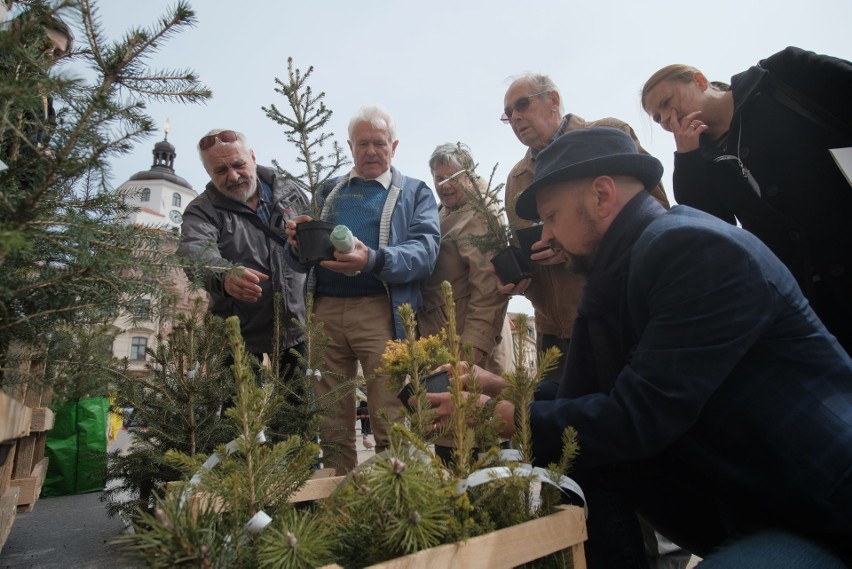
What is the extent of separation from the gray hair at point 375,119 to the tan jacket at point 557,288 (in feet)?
2.89

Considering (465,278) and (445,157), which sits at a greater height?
(445,157)

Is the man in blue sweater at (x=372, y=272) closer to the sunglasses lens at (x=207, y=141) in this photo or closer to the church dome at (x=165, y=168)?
the sunglasses lens at (x=207, y=141)

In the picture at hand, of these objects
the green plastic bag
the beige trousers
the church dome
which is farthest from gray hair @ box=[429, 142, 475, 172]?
the church dome

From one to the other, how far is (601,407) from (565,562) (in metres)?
0.40

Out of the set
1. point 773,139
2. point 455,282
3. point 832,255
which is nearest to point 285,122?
point 455,282

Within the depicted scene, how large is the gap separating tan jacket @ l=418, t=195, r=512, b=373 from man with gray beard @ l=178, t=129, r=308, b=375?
2.72ft

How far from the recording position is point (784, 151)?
2523mm

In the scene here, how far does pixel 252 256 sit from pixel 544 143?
6.26 feet

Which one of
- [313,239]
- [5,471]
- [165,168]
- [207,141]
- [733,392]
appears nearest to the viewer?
[733,392]

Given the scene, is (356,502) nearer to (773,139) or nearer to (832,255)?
(832,255)

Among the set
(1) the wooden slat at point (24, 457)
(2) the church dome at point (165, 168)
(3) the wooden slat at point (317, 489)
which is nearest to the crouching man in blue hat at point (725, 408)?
(3) the wooden slat at point (317, 489)

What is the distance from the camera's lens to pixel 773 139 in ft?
8.36

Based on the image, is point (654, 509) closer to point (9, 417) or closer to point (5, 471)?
point (9, 417)

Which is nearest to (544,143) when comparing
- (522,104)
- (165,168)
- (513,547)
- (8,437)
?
(522,104)
